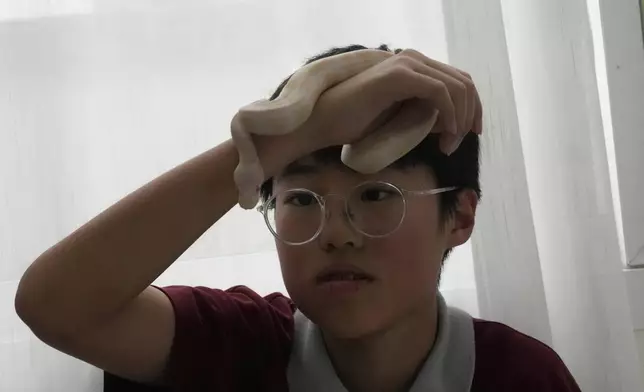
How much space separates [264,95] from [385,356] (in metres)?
0.42

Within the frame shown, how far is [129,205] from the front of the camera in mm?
694

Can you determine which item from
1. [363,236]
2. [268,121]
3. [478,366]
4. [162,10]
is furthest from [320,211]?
[162,10]

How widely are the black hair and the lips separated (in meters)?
0.13

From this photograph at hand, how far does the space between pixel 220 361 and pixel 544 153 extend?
1.88 ft

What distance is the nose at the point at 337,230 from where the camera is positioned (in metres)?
0.72

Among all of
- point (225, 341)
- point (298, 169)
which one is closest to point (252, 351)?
point (225, 341)

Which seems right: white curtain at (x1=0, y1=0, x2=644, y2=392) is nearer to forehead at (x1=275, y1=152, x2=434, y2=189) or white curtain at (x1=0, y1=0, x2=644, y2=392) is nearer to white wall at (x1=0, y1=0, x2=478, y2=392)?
white wall at (x1=0, y1=0, x2=478, y2=392)

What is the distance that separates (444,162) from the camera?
81 cm

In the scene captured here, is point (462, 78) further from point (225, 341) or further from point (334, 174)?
point (225, 341)

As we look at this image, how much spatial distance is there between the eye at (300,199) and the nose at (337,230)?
26 millimetres

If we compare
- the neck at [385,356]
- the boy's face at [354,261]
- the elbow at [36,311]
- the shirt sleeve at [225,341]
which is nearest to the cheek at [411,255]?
the boy's face at [354,261]

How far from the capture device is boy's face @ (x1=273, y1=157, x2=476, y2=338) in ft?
2.40

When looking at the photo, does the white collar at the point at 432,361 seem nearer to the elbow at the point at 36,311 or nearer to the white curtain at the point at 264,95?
the white curtain at the point at 264,95

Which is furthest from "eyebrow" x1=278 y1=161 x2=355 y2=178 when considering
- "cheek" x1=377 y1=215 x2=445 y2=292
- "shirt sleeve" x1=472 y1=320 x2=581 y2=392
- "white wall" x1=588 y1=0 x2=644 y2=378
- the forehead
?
"white wall" x1=588 y1=0 x2=644 y2=378
